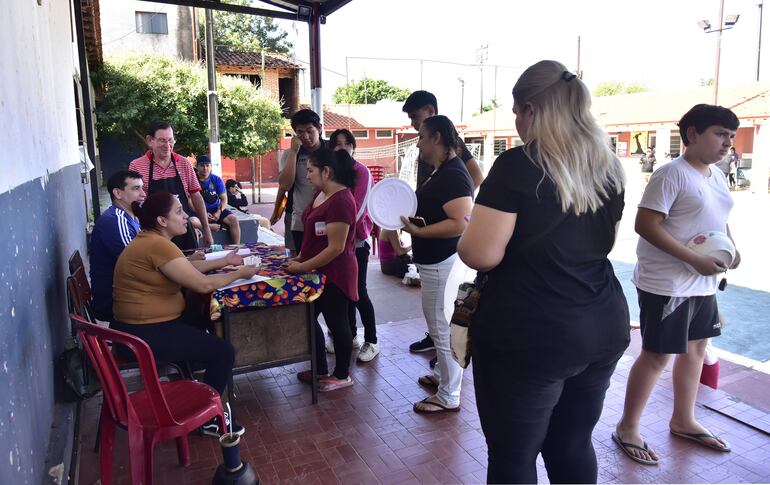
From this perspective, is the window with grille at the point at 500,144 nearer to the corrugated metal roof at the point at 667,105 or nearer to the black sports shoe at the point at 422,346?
the corrugated metal roof at the point at 667,105

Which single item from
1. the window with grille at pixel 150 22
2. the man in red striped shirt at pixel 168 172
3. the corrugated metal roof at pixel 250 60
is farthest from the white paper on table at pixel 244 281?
the corrugated metal roof at pixel 250 60

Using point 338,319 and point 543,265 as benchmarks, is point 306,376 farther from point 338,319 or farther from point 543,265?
point 543,265

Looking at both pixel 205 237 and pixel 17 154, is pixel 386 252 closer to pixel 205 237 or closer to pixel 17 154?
pixel 205 237

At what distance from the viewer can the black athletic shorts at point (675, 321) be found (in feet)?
8.79

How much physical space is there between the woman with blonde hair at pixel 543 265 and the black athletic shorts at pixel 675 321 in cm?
116

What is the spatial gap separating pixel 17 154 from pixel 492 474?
217 centimetres

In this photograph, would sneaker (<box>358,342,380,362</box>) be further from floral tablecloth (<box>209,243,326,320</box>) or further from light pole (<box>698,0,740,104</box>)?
light pole (<box>698,0,740,104</box>)

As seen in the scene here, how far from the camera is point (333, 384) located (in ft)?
11.8

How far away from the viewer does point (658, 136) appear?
24625 mm

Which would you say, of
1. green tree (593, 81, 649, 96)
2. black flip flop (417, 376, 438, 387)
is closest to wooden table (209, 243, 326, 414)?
black flip flop (417, 376, 438, 387)

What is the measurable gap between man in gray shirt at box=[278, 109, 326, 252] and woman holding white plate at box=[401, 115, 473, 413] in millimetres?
1301

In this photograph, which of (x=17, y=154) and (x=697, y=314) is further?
(x=697, y=314)

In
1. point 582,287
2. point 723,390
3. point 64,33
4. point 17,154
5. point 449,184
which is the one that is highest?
point 64,33

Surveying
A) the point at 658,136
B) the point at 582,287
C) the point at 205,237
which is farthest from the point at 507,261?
the point at 658,136
